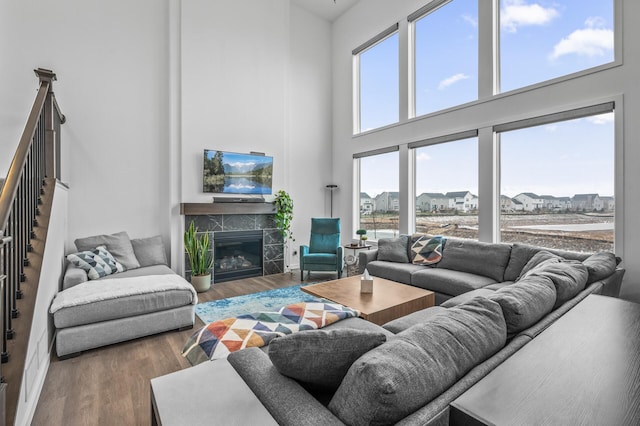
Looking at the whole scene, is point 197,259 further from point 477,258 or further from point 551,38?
point 551,38

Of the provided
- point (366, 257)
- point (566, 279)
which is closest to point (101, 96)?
point (366, 257)

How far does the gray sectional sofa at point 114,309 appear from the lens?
8.36 feet

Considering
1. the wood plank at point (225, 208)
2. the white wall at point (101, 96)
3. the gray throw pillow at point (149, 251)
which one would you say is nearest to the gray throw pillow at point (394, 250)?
the wood plank at point (225, 208)

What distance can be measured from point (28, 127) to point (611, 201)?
5159mm

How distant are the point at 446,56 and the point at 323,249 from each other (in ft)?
11.7

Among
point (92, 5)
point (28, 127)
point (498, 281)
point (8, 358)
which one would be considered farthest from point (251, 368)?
point (92, 5)

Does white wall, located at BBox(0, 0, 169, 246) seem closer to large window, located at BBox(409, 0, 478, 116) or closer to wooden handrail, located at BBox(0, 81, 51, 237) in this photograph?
wooden handrail, located at BBox(0, 81, 51, 237)

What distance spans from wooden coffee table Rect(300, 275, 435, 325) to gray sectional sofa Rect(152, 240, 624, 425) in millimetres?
1230

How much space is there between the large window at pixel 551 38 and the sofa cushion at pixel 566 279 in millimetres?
2498

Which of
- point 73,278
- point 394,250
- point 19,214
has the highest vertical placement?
point 19,214

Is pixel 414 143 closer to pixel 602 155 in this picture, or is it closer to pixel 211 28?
pixel 602 155

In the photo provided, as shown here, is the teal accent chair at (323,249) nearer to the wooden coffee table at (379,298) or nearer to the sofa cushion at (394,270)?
the sofa cushion at (394,270)

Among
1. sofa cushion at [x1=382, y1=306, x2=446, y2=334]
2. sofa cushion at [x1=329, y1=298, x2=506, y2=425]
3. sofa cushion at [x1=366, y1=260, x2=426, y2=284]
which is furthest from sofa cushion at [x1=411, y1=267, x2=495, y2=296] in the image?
sofa cushion at [x1=329, y1=298, x2=506, y2=425]

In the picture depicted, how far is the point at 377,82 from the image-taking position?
229 inches
